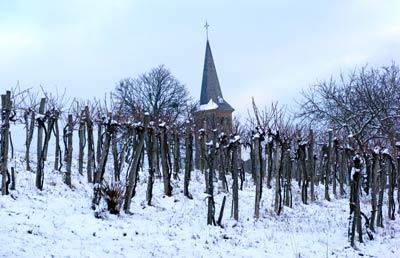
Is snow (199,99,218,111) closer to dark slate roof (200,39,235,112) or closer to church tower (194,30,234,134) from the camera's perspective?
church tower (194,30,234,134)

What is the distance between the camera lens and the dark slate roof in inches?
1928

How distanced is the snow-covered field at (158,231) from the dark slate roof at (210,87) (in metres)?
33.9

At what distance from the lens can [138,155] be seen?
12656 mm

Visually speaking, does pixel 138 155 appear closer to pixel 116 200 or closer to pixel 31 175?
pixel 116 200

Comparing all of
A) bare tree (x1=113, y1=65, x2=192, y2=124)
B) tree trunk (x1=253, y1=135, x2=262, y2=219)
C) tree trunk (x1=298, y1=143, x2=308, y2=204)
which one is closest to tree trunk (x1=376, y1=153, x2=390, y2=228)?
tree trunk (x1=298, y1=143, x2=308, y2=204)

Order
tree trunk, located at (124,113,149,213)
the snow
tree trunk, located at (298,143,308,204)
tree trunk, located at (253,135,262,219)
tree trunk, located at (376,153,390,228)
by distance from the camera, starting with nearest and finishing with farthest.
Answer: tree trunk, located at (124,113,149,213), tree trunk, located at (376,153,390,228), tree trunk, located at (253,135,262,219), tree trunk, located at (298,143,308,204), the snow

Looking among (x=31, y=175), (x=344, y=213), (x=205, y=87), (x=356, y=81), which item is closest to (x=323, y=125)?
(x=356, y=81)

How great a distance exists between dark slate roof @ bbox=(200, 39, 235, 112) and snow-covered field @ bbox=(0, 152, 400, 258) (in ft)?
111

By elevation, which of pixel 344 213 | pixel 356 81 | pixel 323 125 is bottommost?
pixel 344 213

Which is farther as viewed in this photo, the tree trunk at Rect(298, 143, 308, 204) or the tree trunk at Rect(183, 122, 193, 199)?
the tree trunk at Rect(298, 143, 308, 204)

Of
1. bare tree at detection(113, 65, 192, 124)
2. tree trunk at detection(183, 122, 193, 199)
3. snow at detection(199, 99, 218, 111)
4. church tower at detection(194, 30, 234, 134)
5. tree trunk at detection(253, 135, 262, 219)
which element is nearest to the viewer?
tree trunk at detection(253, 135, 262, 219)

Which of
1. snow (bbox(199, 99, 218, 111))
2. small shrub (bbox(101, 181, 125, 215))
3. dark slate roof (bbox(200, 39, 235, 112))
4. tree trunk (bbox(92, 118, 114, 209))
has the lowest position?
small shrub (bbox(101, 181, 125, 215))

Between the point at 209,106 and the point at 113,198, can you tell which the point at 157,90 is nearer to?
the point at 209,106

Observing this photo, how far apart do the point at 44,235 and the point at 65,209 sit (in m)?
2.71
